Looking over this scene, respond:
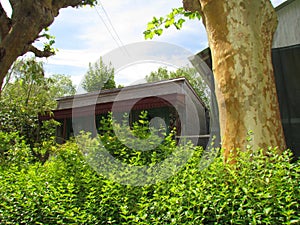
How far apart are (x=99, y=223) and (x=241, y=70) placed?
1.91 meters

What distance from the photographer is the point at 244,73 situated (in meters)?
2.67

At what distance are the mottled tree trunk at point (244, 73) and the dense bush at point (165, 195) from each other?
300 mm

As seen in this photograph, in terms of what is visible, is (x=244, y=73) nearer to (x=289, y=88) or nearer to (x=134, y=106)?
(x=289, y=88)

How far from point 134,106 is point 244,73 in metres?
9.07

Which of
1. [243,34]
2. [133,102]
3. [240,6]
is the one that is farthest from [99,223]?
[133,102]

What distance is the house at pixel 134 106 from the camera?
11148 millimetres

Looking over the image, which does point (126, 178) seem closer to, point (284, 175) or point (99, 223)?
point (99, 223)

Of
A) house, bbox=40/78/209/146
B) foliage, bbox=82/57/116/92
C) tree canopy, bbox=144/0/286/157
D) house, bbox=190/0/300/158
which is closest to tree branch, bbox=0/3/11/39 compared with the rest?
tree canopy, bbox=144/0/286/157

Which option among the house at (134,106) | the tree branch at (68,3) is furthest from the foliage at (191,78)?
the tree branch at (68,3)

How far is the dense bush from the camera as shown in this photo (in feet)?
5.83

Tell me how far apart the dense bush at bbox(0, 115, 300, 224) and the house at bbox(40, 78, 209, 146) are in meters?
7.42

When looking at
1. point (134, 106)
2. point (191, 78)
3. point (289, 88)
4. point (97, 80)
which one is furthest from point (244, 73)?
point (191, 78)

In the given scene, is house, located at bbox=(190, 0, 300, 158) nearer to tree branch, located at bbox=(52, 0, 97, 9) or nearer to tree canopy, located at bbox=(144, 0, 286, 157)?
tree canopy, located at bbox=(144, 0, 286, 157)

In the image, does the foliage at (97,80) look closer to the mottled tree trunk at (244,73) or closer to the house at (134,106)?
the house at (134,106)
